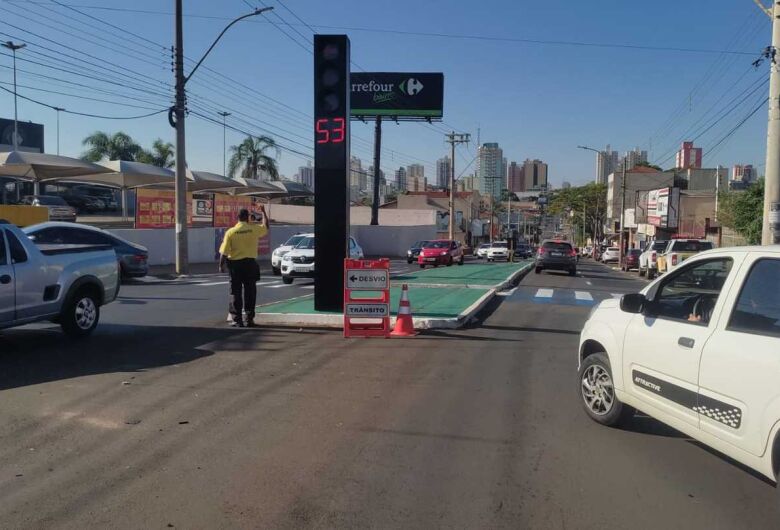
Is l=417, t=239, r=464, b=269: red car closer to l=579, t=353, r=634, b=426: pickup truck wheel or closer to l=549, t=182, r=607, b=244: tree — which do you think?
l=579, t=353, r=634, b=426: pickup truck wheel

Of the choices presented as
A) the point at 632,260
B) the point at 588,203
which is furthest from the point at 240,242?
the point at 588,203

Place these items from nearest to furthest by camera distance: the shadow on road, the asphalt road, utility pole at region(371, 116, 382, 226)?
the asphalt road → the shadow on road → utility pole at region(371, 116, 382, 226)

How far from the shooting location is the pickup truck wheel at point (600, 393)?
5.83m

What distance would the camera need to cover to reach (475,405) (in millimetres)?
6703

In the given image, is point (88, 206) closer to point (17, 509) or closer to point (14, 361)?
point (14, 361)

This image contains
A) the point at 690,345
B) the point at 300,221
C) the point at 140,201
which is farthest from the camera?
the point at 300,221

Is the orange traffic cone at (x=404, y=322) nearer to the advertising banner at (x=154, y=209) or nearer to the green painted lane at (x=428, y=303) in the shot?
the green painted lane at (x=428, y=303)

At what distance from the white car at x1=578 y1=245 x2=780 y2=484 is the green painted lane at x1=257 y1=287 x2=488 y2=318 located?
6.34m

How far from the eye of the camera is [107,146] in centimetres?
5597

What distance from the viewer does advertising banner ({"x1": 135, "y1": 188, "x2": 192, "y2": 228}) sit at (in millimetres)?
27953

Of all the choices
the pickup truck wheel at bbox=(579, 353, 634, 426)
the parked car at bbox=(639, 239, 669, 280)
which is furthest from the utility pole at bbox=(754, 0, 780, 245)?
the parked car at bbox=(639, 239, 669, 280)

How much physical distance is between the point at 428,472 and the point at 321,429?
1345 mm

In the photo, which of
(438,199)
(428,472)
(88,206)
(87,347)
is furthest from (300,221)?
(428,472)

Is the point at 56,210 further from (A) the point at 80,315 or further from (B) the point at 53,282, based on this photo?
(B) the point at 53,282
